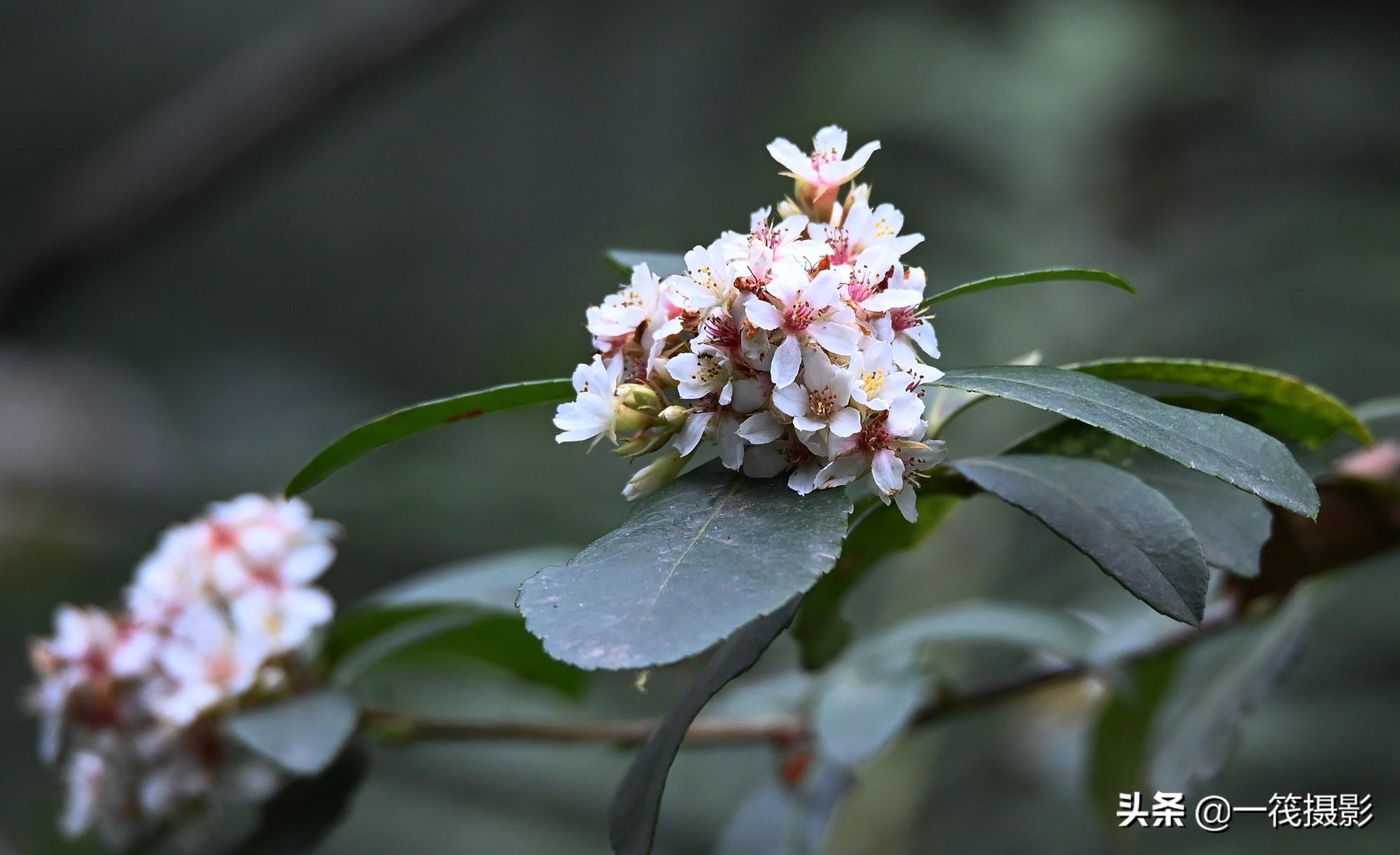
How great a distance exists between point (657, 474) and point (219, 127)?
2.47m

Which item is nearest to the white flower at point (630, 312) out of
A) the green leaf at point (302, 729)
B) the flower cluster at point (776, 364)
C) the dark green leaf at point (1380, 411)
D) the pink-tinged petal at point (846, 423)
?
the flower cluster at point (776, 364)

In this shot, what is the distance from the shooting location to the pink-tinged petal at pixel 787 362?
1.63 feet

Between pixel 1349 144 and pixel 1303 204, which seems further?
pixel 1349 144

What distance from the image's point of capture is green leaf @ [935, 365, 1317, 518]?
18.3 inches

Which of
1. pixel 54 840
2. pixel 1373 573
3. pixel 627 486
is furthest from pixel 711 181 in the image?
pixel 627 486

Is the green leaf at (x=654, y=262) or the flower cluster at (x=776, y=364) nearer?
the flower cluster at (x=776, y=364)

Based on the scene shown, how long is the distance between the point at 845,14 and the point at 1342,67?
1396 mm

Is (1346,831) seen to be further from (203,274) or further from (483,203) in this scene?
(203,274)

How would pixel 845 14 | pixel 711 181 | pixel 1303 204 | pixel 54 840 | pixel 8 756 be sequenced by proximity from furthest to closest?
pixel 845 14 → pixel 8 756 → pixel 711 181 → pixel 1303 204 → pixel 54 840

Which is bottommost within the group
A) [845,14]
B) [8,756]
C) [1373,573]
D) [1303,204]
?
[8,756]

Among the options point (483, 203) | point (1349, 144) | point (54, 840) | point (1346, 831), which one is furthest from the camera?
point (483, 203)

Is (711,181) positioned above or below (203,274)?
above

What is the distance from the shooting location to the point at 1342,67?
2.51 metres

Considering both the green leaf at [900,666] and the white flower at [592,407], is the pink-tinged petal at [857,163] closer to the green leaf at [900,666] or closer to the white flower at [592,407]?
the white flower at [592,407]
